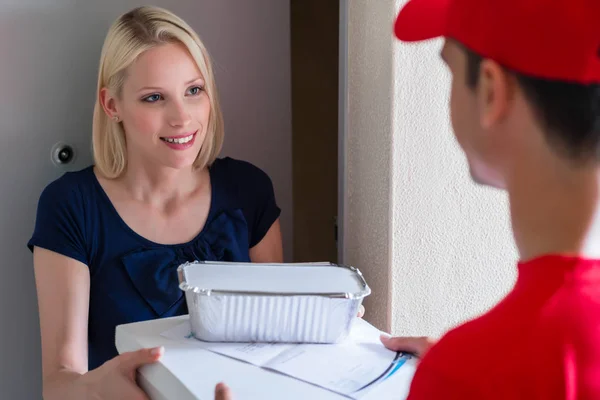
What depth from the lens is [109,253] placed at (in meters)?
1.24

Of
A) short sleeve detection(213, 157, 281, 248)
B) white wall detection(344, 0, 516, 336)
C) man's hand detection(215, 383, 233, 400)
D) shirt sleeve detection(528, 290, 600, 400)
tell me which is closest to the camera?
shirt sleeve detection(528, 290, 600, 400)

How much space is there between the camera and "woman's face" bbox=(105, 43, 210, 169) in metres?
1.22

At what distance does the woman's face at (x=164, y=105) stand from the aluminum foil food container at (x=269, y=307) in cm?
31

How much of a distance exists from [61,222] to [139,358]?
1.31 feet

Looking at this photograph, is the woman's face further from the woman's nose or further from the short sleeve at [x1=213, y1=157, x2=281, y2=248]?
the short sleeve at [x1=213, y1=157, x2=281, y2=248]

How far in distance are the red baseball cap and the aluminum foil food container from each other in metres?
0.51

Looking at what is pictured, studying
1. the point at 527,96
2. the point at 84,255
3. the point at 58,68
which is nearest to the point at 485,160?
the point at 527,96

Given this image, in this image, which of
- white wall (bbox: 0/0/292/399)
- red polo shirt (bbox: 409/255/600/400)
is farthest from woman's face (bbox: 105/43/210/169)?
red polo shirt (bbox: 409/255/600/400)

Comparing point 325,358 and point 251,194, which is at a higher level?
point 251,194

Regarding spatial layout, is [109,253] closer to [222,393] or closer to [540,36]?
[222,393]

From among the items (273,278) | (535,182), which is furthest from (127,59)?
(535,182)

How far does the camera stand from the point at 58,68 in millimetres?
1318

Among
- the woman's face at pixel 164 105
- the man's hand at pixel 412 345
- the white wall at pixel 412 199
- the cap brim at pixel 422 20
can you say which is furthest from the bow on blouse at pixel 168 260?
the cap brim at pixel 422 20

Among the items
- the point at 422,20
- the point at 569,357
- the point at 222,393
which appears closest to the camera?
the point at 569,357
